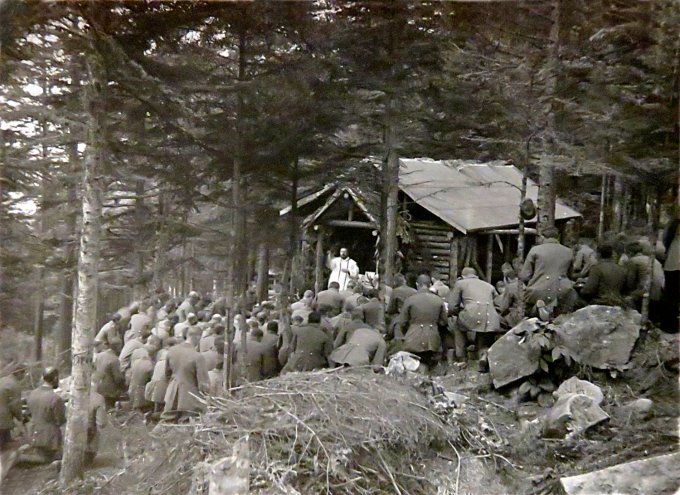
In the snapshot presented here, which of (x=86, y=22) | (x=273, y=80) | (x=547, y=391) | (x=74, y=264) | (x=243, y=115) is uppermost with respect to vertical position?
(x=86, y=22)

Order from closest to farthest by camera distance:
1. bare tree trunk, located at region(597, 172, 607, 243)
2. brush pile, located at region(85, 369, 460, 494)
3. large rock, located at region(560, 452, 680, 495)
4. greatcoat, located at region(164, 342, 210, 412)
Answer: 1. large rock, located at region(560, 452, 680, 495)
2. brush pile, located at region(85, 369, 460, 494)
3. greatcoat, located at region(164, 342, 210, 412)
4. bare tree trunk, located at region(597, 172, 607, 243)

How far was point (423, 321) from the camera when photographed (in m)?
3.36

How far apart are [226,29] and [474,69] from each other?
1.39 metres

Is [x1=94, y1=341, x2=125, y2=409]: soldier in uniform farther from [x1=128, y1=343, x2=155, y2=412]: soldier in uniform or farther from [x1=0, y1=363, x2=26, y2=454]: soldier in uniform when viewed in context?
[x1=0, y1=363, x2=26, y2=454]: soldier in uniform

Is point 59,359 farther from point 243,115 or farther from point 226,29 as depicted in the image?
point 226,29

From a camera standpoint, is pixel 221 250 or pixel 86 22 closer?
pixel 86 22

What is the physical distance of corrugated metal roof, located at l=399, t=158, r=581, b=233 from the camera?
323 centimetres

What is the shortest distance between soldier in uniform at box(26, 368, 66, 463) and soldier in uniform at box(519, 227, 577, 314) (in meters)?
2.76

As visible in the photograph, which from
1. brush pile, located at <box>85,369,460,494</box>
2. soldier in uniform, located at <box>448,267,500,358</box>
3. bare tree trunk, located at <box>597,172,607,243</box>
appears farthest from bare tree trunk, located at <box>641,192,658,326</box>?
brush pile, located at <box>85,369,460,494</box>

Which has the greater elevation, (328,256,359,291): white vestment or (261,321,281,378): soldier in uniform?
(328,256,359,291): white vestment

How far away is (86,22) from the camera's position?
298cm

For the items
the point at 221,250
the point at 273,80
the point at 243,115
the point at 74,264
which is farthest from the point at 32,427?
the point at 273,80

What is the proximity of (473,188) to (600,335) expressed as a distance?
1.09 metres

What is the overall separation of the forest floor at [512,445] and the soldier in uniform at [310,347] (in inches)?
26.6
